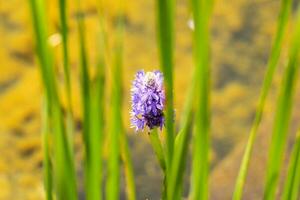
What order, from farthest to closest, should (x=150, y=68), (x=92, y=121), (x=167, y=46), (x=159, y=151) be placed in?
(x=150, y=68)
(x=159, y=151)
(x=92, y=121)
(x=167, y=46)

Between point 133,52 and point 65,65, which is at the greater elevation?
point 133,52

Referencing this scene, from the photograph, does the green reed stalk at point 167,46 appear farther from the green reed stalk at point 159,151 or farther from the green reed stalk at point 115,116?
the green reed stalk at point 159,151

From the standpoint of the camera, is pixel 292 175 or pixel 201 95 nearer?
pixel 201 95

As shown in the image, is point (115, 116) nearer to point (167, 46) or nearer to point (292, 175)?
point (167, 46)

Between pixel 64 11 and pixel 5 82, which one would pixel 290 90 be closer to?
pixel 64 11

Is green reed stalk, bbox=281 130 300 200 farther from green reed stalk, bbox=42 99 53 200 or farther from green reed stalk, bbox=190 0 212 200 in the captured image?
green reed stalk, bbox=42 99 53 200

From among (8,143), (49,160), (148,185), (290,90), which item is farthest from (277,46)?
(8,143)

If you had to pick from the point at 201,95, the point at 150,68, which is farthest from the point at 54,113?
the point at 150,68
